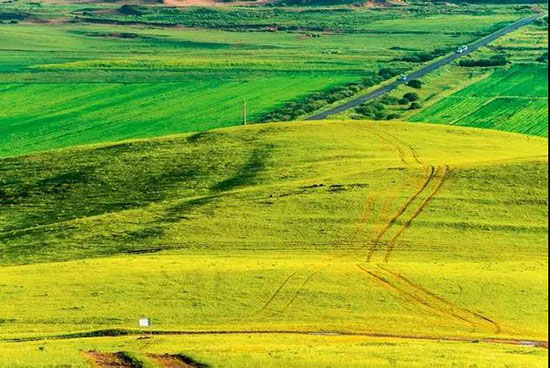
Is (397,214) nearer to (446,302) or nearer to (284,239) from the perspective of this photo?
(284,239)

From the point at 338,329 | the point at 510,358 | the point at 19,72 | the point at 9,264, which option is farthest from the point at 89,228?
the point at 19,72

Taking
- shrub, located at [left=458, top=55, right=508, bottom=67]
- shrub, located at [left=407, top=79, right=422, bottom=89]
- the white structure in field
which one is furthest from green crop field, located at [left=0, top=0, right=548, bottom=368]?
shrub, located at [left=458, top=55, right=508, bottom=67]

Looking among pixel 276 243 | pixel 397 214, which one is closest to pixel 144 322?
pixel 276 243

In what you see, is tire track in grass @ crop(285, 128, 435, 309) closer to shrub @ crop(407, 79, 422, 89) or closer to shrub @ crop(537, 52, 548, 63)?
shrub @ crop(407, 79, 422, 89)

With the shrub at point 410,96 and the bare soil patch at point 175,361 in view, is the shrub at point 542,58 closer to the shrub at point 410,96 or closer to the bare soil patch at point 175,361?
the shrub at point 410,96

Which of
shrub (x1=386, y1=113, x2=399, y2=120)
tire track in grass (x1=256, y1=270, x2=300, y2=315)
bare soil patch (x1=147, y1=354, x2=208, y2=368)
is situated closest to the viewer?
bare soil patch (x1=147, y1=354, x2=208, y2=368)

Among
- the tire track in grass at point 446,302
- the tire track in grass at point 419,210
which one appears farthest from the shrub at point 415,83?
the tire track in grass at point 446,302

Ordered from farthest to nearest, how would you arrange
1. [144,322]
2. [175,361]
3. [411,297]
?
[411,297]
[144,322]
[175,361]
